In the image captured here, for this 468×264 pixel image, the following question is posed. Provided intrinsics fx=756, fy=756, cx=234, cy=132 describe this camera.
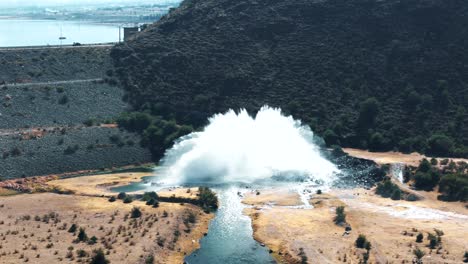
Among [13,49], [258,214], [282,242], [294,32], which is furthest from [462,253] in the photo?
[13,49]

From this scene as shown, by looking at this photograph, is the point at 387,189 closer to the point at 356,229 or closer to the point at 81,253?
the point at 356,229

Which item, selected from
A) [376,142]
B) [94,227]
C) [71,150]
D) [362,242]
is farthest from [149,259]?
[376,142]

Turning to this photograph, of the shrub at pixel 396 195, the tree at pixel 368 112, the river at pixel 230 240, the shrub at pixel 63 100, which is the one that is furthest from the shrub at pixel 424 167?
the shrub at pixel 63 100

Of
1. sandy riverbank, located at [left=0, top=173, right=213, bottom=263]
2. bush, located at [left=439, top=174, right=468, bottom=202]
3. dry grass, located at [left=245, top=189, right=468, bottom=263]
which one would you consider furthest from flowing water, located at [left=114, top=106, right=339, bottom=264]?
bush, located at [left=439, top=174, right=468, bottom=202]


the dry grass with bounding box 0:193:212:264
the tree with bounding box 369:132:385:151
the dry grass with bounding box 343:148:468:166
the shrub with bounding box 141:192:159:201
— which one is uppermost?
the tree with bounding box 369:132:385:151

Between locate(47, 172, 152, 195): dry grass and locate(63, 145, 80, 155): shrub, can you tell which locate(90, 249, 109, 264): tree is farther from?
locate(63, 145, 80, 155): shrub
